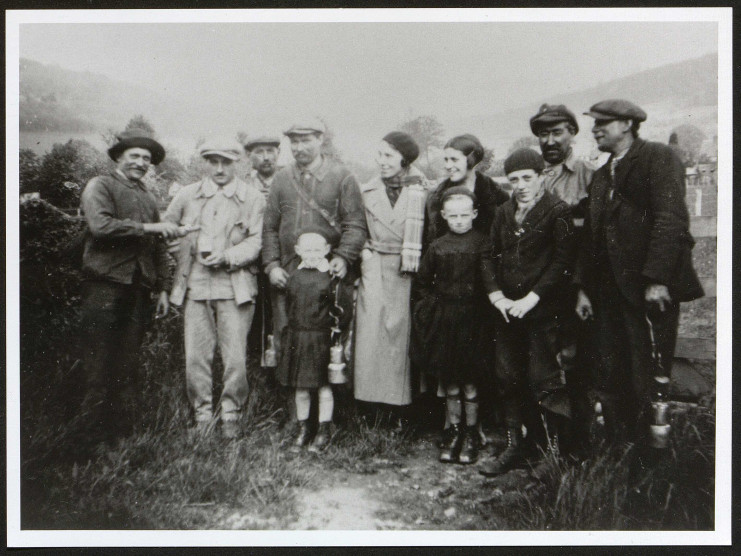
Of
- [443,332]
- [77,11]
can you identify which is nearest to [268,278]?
[443,332]

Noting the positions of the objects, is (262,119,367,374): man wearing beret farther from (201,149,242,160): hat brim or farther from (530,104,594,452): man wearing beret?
(530,104,594,452): man wearing beret

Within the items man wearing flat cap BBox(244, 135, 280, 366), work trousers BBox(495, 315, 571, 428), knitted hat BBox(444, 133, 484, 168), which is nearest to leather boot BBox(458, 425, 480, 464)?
work trousers BBox(495, 315, 571, 428)

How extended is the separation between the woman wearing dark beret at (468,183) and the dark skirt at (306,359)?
2.78 feet

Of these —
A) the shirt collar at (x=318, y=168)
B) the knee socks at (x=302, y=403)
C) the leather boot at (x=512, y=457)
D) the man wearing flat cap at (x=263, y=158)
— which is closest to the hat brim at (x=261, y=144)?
the man wearing flat cap at (x=263, y=158)

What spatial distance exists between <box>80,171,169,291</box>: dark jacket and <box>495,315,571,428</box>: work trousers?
6.69ft

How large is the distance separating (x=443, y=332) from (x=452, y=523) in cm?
106

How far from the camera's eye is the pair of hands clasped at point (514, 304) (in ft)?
11.4

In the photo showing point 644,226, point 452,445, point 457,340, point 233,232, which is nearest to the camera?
point 644,226

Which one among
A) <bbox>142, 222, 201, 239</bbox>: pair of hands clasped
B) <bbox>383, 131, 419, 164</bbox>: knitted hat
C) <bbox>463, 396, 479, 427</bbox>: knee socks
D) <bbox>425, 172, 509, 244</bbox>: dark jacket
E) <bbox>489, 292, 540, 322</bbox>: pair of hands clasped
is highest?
<bbox>383, 131, 419, 164</bbox>: knitted hat

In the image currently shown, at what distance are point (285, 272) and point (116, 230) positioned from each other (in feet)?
3.18

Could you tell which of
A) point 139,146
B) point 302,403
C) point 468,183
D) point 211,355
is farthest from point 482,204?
point 139,146

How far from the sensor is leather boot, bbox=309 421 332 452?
369 centimetres

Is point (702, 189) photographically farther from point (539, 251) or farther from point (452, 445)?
point (452, 445)

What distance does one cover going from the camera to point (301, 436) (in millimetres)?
3695
